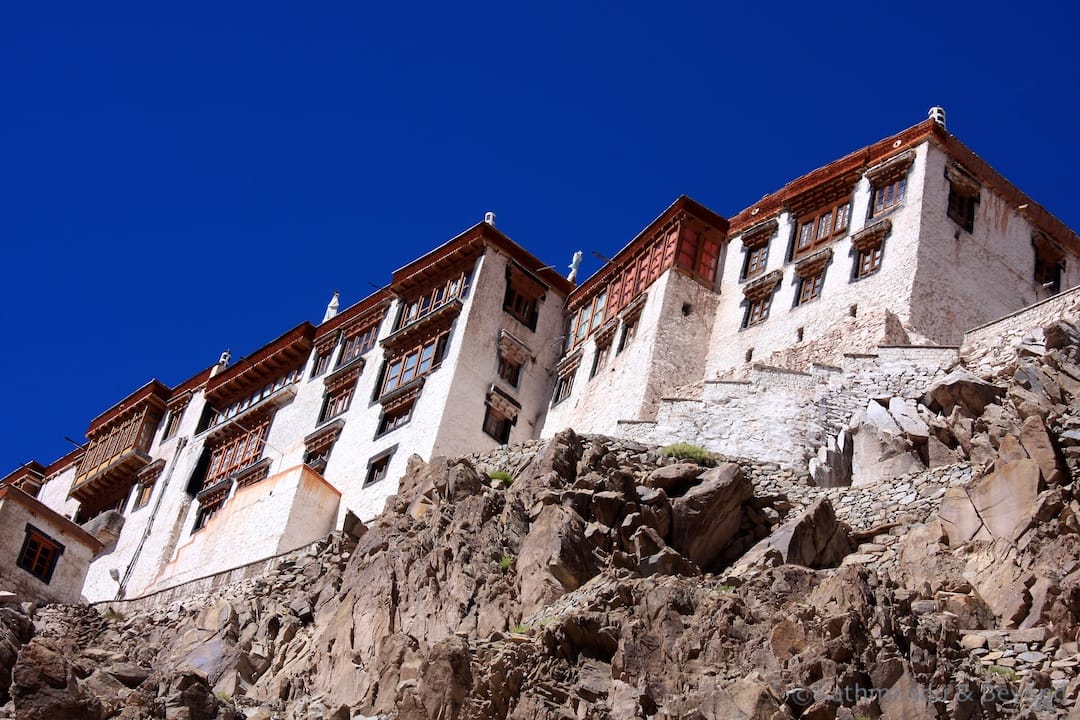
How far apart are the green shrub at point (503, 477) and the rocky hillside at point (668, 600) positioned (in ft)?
0.32

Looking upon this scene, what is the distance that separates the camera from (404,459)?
45.1m

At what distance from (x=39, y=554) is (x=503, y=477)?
1567 cm

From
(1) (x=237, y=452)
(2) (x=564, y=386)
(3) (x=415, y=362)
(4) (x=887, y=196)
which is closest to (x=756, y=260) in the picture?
(4) (x=887, y=196)

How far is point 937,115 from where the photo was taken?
43938mm

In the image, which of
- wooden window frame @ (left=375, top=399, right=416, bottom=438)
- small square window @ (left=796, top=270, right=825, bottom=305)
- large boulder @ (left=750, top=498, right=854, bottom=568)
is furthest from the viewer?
wooden window frame @ (left=375, top=399, right=416, bottom=438)

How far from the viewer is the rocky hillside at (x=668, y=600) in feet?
70.9

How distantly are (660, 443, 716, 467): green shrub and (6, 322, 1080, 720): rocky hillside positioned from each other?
61 centimetres

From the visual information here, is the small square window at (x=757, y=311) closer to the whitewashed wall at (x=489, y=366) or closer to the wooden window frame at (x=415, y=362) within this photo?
the whitewashed wall at (x=489, y=366)

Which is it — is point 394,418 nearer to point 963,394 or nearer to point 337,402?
point 337,402

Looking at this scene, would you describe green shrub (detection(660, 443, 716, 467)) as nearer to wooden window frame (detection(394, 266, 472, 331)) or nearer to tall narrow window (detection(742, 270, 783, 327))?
tall narrow window (detection(742, 270, 783, 327))

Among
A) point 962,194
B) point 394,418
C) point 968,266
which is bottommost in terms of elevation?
point 394,418

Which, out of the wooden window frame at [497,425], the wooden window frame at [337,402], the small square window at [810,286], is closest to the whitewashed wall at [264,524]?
the wooden window frame at [497,425]

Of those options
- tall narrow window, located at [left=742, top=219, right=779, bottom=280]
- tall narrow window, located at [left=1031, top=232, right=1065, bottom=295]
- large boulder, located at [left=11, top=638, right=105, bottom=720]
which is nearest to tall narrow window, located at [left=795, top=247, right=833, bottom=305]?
tall narrow window, located at [left=742, top=219, right=779, bottom=280]

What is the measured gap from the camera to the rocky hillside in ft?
70.9
